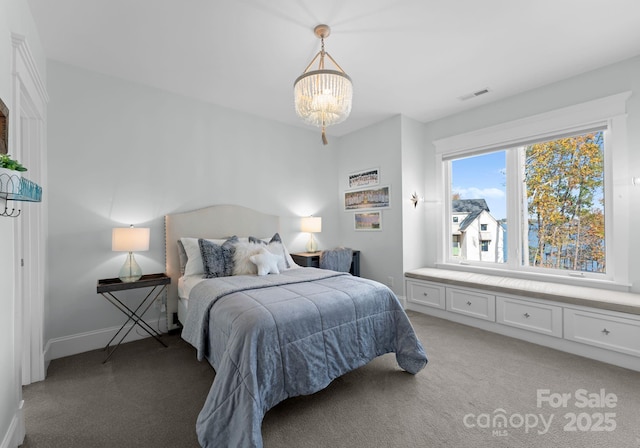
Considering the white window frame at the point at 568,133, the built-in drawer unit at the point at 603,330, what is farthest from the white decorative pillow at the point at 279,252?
the built-in drawer unit at the point at 603,330

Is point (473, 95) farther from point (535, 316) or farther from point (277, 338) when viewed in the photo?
point (277, 338)

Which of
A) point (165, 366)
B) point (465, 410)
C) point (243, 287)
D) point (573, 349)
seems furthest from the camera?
point (573, 349)

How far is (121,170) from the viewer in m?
3.09

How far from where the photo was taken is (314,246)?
463 centimetres

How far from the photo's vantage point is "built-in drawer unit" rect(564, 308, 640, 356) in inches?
95.5

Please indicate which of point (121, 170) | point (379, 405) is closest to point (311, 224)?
point (121, 170)

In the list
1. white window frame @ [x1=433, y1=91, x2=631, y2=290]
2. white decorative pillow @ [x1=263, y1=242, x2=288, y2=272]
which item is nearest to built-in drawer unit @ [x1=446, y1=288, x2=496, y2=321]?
white window frame @ [x1=433, y1=91, x2=631, y2=290]

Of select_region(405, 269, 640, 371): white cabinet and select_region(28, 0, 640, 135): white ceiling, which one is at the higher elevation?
select_region(28, 0, 640, 135): white ceiling

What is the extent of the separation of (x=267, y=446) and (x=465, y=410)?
1.27 metres

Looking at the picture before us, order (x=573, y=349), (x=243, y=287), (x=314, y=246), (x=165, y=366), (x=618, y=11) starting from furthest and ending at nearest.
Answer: (x=314, y=246) < (x=573, y=349) < (x=165, y=366) < (x=243, y=287) < (x=618, y=11)

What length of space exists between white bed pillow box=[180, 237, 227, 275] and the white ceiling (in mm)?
1741

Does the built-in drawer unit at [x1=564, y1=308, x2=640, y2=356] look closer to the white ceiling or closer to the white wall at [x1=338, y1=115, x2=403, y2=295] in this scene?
the white wall at [x1=338, y1=115, x2=403, y2=295]

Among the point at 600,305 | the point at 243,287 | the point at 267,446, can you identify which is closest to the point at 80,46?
the point at 243,287

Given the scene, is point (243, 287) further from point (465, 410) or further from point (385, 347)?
point (465, 410)
